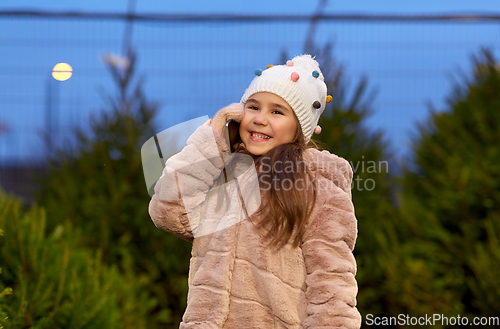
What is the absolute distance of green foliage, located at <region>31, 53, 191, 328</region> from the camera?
3908 mm

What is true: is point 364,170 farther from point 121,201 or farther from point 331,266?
point 331,266

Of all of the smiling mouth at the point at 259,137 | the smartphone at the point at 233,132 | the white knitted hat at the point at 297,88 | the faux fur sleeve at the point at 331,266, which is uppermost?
the white knitted hat at the point at 297,88

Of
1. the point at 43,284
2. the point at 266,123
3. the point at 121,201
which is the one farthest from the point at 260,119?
the point at 121,201

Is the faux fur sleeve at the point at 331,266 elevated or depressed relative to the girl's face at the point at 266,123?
depressed

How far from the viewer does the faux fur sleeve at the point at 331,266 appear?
5.33ft

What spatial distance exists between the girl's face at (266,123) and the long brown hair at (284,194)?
4 cm

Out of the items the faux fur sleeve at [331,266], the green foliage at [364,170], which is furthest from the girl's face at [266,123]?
the green foliage at [364,170]

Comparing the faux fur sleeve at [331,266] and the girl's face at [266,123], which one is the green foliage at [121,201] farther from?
the faux fur sleeve at [331,266]

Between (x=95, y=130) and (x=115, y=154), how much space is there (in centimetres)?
28

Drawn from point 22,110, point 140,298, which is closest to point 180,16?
point 22,110

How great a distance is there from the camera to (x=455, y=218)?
3682mm

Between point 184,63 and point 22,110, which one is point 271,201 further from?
point 22,110

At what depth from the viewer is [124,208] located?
3.99 meters

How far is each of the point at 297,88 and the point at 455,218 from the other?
2.30 metres
